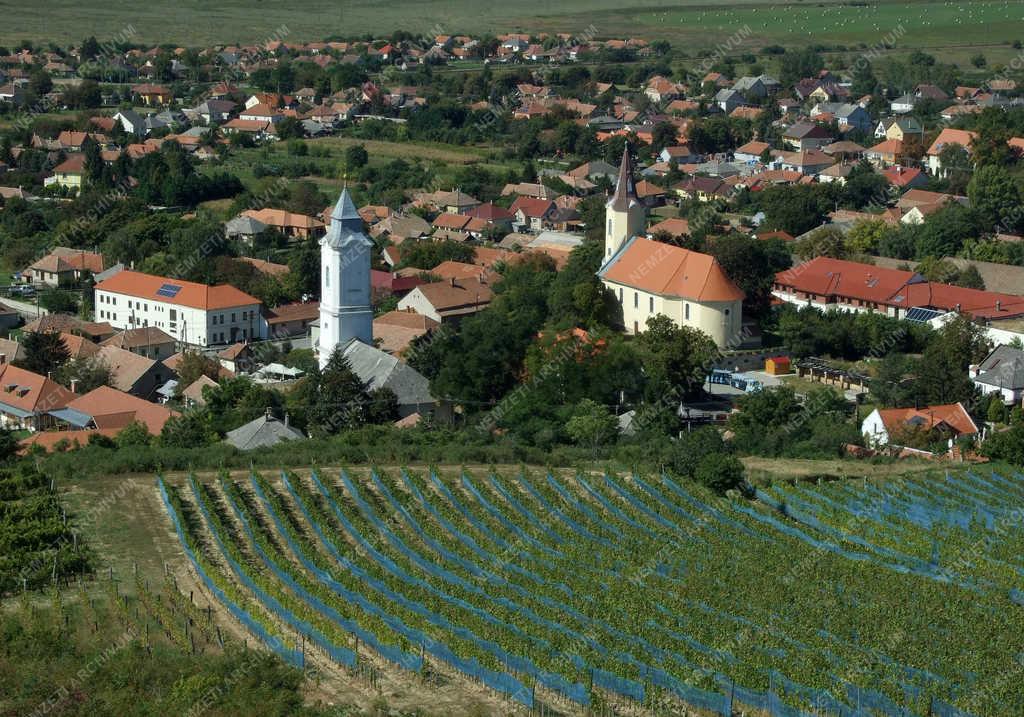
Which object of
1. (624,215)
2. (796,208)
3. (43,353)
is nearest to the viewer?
(43,353)

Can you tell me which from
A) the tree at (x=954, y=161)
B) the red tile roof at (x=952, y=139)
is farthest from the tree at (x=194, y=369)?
the red tile roof at (x=952, y=139)

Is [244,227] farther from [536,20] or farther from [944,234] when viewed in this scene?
[536,20]

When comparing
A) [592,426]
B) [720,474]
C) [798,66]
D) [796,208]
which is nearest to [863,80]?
[798,66]

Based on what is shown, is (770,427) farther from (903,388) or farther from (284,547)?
(284,547)

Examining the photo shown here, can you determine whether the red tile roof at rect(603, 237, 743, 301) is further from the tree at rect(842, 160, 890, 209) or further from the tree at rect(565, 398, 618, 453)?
the tree at rect(842, 160, 890, 209)

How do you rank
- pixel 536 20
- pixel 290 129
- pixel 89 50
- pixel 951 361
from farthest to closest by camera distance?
pixel 536 20 → pixel 89 50 → pixel 290 129 → pixel 951 361

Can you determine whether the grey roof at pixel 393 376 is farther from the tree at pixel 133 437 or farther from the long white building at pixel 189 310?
the long white building at pixel 189 310

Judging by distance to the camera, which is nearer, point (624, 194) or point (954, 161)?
point (624, 194)
